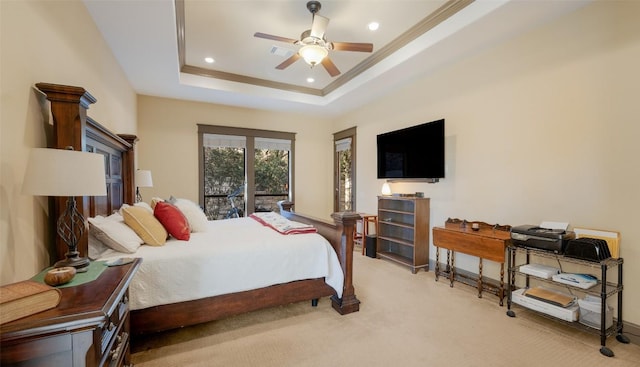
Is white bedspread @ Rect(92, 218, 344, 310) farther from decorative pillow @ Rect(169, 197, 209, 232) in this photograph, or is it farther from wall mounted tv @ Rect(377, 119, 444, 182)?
wall mounted tv @ Rect(377, 119, 444, 182)

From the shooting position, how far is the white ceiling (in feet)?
8.59

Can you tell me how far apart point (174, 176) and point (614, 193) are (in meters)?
5.93

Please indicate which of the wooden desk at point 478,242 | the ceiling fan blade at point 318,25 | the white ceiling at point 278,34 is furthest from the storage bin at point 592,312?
the ceiling fan blade at point 318,25

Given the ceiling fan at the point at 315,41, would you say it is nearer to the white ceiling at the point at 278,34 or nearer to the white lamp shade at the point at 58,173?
the white ceiling at the point at 278,34

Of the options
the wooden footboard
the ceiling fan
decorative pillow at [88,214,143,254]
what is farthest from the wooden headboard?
the ceiling fan

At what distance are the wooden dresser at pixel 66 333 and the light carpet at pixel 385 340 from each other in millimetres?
1093

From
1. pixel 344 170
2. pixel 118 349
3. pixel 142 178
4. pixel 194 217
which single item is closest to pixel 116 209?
pixel 194 217

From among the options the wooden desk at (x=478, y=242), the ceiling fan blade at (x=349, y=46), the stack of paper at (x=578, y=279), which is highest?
the ceiling fan blade at (x=349, y=46)

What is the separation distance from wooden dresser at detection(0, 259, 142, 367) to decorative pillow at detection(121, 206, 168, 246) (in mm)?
1140

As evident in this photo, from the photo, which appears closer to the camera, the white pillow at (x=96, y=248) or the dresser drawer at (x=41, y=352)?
the dresser drawer at (x=41, y=352)

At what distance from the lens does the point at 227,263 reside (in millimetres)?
2225

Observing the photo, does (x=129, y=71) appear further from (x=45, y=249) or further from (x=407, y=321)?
(x=407, y=321)

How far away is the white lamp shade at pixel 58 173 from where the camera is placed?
1.17 meters

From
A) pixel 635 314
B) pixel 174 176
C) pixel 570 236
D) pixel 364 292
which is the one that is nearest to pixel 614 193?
pixel 570 236
